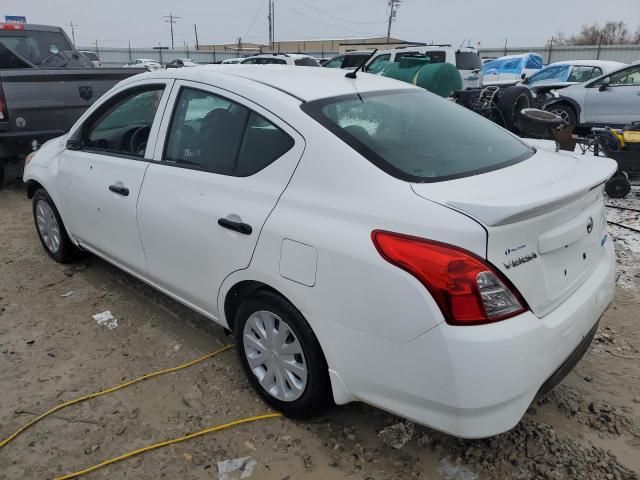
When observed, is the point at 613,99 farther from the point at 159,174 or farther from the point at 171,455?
the point at 171,455

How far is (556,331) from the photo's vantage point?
1958mm

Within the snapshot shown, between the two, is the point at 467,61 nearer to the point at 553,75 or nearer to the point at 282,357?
the point at 553,75

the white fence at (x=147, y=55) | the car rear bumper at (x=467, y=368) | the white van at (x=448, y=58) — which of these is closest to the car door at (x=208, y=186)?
the car rear bumper at (x=467, y=368)

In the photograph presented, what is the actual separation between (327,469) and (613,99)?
1041cm

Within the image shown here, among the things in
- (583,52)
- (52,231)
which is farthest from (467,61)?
(583,52)

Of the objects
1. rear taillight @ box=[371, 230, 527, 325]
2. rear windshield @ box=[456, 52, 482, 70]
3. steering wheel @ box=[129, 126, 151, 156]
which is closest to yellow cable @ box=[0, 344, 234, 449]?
steering wheel @ box=[129, 126, 151, 156]

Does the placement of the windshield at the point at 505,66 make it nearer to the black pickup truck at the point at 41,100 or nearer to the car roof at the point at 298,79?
the black pickup truck at the point at 41,100

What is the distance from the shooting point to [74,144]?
12.5 feet

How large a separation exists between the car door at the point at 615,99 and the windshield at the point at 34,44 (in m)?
10.1

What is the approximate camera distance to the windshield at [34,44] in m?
8.32

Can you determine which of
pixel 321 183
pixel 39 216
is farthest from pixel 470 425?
pixel 39 216

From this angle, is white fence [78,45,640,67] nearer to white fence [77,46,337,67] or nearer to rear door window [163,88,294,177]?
white fence [77,46,337,67]

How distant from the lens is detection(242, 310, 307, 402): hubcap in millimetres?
2396

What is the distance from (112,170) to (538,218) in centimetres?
261
